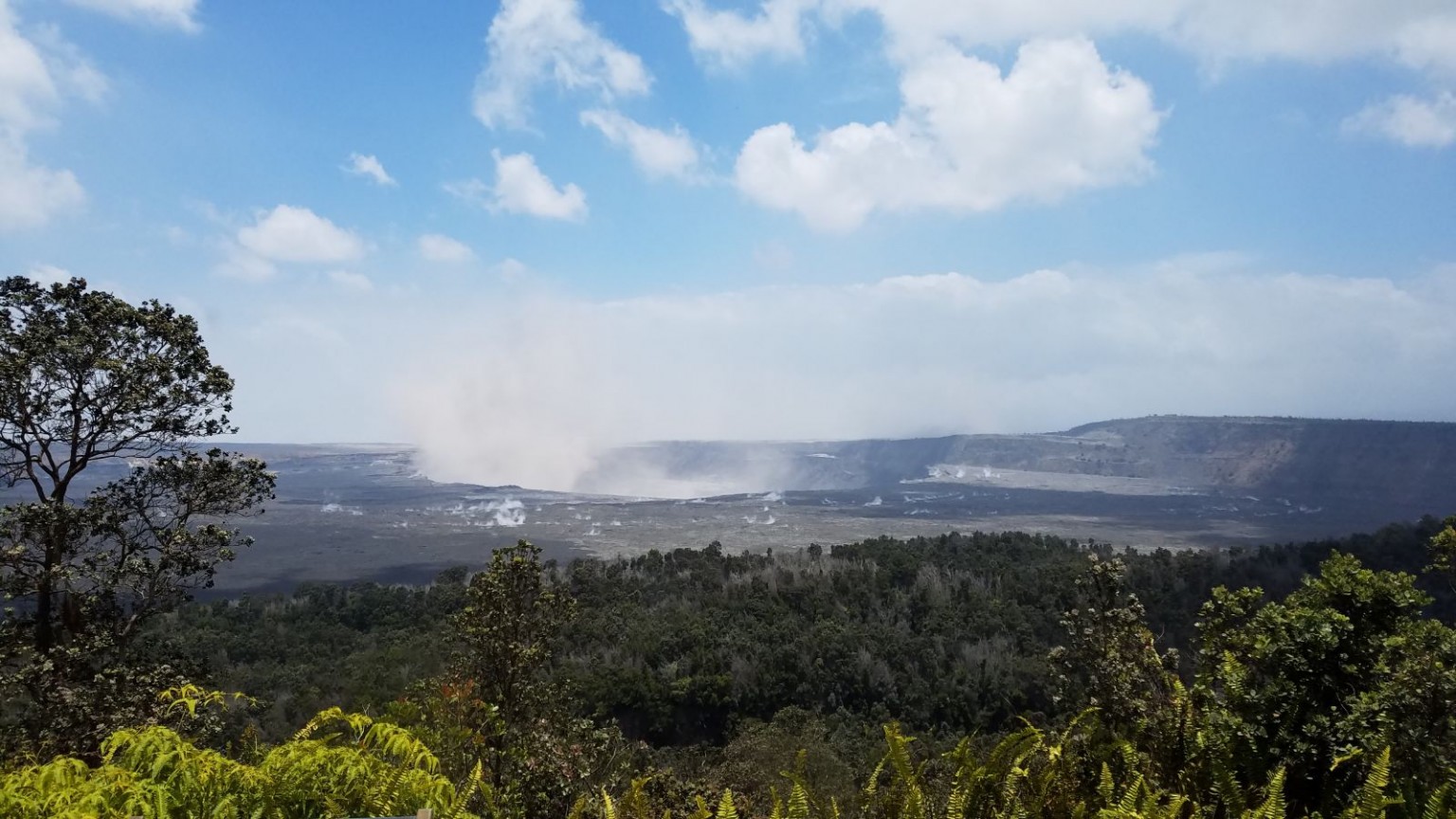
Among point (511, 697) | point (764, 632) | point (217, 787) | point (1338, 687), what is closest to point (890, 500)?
point (764, 632)

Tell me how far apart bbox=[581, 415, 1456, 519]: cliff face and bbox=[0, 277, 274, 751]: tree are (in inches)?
6096

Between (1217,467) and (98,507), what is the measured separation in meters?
201

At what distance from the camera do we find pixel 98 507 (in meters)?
9.47

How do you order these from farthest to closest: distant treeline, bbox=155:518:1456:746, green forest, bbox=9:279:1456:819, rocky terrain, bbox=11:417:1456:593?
1. rocky terrain, bbox=11:417:1456:593
2. distant treeline, bbox=155:518:1456:746
3. green forest, bbox=9:279:1456:819

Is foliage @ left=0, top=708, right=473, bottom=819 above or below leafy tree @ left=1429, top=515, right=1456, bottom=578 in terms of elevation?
below

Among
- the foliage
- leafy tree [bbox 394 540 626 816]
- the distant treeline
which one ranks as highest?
the foliage

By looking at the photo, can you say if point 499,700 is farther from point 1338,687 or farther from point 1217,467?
point 1217,467

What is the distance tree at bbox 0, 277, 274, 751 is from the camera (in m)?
8.62

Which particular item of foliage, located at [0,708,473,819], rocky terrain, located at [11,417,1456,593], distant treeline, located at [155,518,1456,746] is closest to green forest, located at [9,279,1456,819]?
foliage, located at [0,708,473,819]

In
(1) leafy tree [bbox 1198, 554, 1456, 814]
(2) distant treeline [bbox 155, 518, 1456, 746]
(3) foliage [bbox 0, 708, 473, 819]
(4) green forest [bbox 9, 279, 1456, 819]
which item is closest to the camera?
(3) foliage [bbox 0, 708, 473, 819]

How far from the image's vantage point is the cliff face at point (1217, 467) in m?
140

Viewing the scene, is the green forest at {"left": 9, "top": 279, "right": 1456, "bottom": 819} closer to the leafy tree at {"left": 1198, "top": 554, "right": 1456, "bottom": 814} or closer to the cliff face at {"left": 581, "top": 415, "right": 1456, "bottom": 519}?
the leafy tree at {"left": 1198, "top": 554, "right": 1456, "bottom": 814}

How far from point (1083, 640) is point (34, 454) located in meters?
12.7

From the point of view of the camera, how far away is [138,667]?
9.28 m
